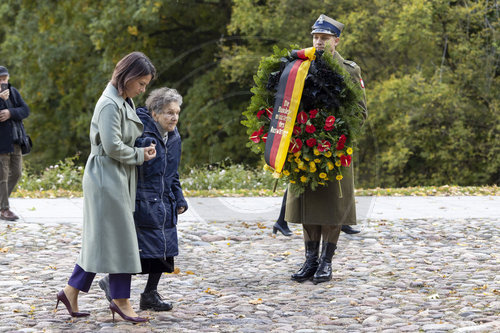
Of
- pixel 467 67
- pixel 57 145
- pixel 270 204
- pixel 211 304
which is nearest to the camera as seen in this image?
pixel 211 304

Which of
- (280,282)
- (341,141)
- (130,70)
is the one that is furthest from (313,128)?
(130,70)

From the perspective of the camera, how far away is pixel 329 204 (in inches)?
243

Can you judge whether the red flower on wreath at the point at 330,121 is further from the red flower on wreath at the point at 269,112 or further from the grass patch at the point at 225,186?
the grass patch at the point at 225,186

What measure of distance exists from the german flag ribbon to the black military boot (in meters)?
0.86

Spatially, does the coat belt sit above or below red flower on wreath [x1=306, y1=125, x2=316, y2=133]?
below

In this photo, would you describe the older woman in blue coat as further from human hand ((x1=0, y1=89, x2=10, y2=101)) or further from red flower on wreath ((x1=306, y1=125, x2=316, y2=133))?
human hand ((x1=0, y1=89, x2=10, y2=101))

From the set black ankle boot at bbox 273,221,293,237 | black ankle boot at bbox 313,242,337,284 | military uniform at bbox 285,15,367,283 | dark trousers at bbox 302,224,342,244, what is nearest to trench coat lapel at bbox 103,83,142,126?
military uniform at bbox 285,15,367,283

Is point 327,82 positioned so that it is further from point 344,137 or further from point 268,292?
point 268,292

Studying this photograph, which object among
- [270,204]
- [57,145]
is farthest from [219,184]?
[57,145]

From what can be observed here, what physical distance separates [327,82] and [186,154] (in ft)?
56.6

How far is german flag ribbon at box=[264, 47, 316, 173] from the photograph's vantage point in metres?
5.88

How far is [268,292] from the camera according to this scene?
19.5ft

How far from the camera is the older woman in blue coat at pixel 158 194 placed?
4.89 metres

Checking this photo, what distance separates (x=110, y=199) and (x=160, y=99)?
0.84 meters
